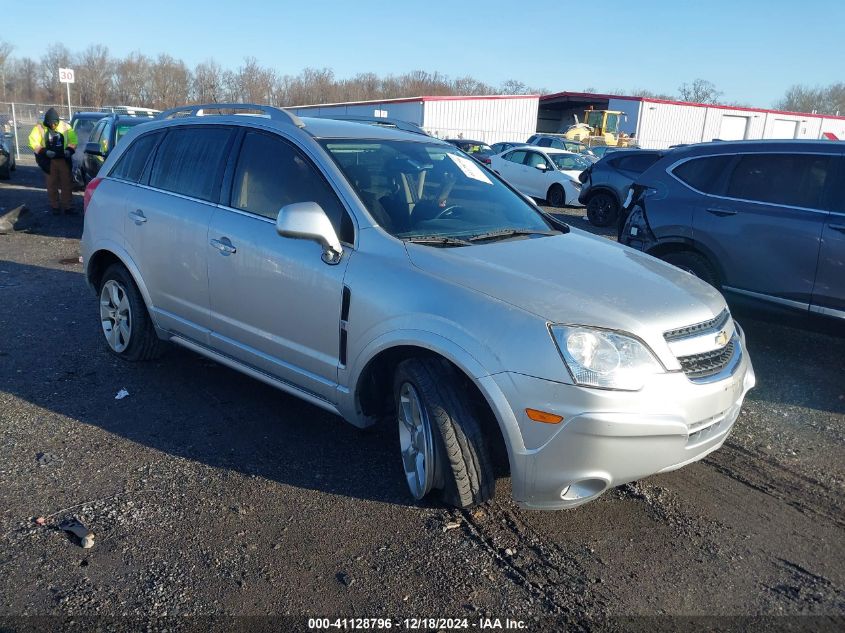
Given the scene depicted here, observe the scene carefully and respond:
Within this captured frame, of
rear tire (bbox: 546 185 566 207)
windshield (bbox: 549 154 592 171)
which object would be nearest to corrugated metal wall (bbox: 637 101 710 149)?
windshield (bbox: 549 154 592 171)

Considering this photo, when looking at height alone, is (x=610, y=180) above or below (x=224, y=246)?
above

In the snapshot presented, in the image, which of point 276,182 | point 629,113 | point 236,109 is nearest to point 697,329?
point 276,182

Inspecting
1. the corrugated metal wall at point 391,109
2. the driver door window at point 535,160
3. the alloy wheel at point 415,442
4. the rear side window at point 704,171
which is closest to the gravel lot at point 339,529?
the alloy wheel at point 415,442

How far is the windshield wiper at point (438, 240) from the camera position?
3.65m

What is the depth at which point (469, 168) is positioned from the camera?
467 cm

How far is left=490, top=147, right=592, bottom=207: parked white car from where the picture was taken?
1750 centimetres

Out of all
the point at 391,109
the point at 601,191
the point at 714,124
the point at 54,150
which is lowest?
the point at 601,191

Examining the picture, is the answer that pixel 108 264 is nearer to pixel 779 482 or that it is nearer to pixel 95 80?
pixel 779 482

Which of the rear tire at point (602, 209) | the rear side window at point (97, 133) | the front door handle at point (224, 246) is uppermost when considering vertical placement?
the rear side window at point (97, 133)

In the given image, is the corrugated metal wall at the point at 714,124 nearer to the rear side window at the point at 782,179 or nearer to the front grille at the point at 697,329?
the rear side window at the point at 782,179

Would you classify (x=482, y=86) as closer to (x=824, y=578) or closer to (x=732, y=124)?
(x=732, y=124)

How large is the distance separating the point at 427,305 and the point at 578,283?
0.73 m

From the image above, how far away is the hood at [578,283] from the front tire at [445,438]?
1.51ft

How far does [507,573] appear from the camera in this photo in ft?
9.91
